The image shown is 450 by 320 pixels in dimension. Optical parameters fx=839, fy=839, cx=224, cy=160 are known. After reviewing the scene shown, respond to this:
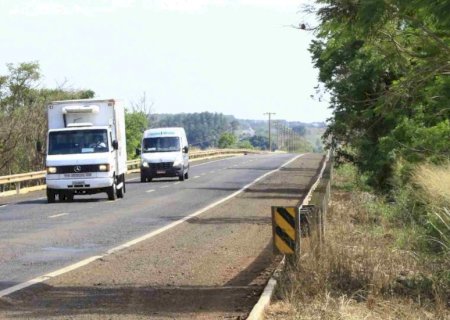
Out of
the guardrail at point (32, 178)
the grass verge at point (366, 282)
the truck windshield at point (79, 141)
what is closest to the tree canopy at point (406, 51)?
the grass verge at point (366, 282)

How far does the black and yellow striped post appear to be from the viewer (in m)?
10.7

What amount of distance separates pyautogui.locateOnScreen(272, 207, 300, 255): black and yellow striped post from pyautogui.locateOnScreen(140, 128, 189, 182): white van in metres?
29.0

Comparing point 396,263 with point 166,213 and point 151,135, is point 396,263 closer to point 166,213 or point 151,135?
point 166,213

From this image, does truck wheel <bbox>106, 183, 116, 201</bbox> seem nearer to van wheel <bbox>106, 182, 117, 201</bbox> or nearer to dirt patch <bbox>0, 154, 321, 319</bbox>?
van wheel <bbox>106, 182, 117, 201</bbox>

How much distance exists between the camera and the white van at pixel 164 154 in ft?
131

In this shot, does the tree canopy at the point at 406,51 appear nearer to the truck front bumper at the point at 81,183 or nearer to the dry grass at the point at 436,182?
the dry grass at the point at 436,182

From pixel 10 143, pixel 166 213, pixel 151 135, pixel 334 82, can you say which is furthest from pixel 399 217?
pixel 10 143

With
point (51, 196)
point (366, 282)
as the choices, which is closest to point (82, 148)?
point (51, 196)

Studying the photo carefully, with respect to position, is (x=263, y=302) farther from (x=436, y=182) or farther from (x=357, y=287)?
(x=436, y=182)

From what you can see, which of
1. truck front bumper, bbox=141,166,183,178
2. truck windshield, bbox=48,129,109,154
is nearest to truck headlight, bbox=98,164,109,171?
truck windshield, bbox=48,129,109,154

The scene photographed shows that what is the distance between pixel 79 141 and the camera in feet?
87.6

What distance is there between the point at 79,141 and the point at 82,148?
282 millimetres

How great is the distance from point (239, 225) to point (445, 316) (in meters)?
11.3

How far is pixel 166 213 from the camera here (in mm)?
21938
